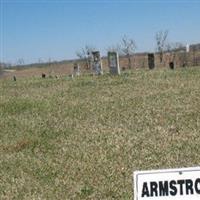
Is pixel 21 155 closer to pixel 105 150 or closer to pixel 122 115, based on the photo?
pixel 105 150

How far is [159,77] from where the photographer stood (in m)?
20.9

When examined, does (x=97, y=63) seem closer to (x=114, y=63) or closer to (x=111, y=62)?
(x=111, y=62)

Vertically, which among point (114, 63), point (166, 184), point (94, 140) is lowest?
point (94, 140)

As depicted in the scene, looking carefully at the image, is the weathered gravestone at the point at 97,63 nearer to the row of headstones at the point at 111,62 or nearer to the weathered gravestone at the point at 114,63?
the row of headstones at the point at 111,62

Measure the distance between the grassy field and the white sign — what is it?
333 cm

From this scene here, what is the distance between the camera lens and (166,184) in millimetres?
2818

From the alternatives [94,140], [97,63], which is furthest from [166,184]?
[97,63]

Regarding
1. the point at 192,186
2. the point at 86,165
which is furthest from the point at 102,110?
the point at 192,186

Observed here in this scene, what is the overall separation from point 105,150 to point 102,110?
4713mm

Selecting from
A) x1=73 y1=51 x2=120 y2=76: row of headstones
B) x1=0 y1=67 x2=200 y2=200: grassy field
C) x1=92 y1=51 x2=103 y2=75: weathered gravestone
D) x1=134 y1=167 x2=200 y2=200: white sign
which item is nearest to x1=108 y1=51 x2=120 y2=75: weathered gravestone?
x1=73 y1=51 x2=120 y2=76: row of headstones

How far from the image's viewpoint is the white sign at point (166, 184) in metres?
2.81

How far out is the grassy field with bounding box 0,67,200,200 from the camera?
688 cm

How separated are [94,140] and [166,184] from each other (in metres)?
6.81

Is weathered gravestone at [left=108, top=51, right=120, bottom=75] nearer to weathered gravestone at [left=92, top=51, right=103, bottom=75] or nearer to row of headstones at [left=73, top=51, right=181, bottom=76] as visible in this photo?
row of headstones at [left=73, top=51, right=181, bottom=76]
